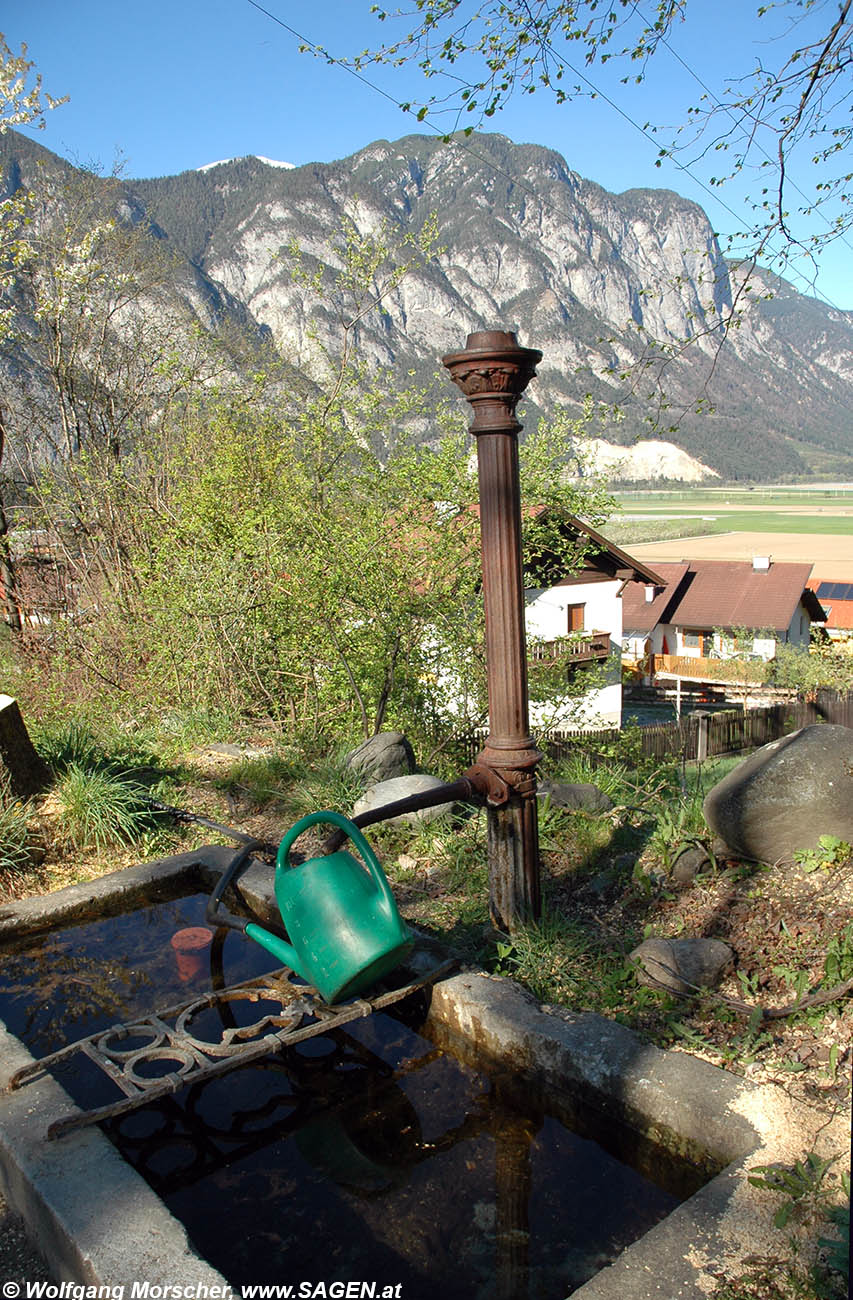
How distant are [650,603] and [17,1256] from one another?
44.3 m

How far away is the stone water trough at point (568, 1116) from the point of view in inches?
74.0

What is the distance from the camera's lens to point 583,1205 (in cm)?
236

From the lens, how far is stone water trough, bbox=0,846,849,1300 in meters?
1.88

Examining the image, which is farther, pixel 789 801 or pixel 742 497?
pixel 742 497

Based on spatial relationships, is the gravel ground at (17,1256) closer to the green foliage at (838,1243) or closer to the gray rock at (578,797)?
the green foliage at (838,1243)

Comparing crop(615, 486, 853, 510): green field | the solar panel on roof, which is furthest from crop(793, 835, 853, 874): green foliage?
crop(615, 486, 853, 510): green field

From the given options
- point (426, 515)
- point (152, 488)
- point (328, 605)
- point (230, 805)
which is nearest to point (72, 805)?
point (230, 805)

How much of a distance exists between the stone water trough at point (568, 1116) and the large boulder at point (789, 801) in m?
1.38

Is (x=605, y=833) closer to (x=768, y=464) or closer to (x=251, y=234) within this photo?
(x=251, y=234)

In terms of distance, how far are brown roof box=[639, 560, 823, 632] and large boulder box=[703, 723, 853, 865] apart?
38.8 meters

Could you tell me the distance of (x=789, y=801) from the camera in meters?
3.76

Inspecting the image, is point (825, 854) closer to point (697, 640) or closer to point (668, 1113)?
point (668, 1113)

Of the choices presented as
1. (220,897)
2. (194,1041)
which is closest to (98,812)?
(220,897)

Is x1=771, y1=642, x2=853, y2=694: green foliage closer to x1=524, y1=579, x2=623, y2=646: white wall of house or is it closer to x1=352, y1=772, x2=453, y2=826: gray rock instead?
x1=524, y1=579, x2=623, y2=646: white wall of house
